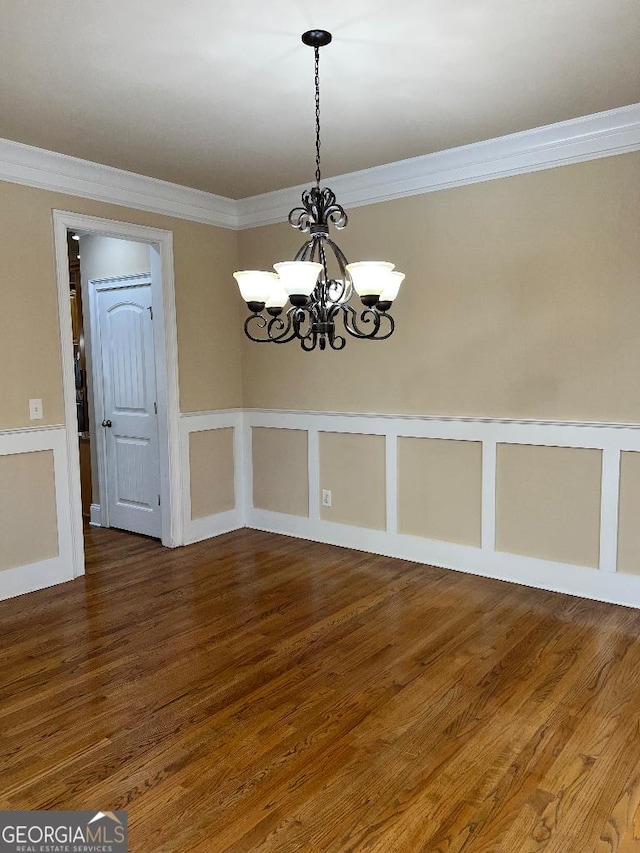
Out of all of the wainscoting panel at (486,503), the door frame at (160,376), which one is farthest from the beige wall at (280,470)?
the door frame at (160,376)

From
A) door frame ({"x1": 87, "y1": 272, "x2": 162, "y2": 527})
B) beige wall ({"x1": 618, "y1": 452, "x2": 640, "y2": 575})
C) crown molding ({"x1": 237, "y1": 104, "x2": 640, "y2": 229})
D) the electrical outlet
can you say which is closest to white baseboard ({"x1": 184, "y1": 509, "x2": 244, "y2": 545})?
door frame ({"x1": 87, "y1": 272, "x2": 162, "y2": 527})

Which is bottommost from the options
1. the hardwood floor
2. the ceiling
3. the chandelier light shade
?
the hardwood floor

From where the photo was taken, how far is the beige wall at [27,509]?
12.1 ft

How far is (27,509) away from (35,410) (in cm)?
60

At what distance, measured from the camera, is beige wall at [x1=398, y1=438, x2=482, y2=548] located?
3.96 meters

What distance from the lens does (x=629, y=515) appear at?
3.40 metres

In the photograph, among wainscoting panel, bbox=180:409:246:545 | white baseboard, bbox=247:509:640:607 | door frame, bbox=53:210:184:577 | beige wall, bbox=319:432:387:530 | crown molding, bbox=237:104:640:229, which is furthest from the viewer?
wainscoting panel, bbox=180:409:246:545

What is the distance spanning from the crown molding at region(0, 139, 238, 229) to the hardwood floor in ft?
8.08

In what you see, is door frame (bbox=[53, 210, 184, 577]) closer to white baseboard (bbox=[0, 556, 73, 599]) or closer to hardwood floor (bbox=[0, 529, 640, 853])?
white baseboard (bbox=[0, 556, 73, 599])

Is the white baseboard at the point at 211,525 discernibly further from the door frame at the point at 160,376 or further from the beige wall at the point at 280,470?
the beige wall at the point at 280,470

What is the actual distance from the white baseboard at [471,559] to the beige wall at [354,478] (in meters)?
0.09

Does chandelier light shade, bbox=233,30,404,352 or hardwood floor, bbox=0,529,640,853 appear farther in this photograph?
chandelier light shade, bbox=233,30,404,352

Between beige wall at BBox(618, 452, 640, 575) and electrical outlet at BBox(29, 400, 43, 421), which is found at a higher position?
electrical outlet at BBox(29, 400, 43, 421)

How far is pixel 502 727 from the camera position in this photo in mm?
2342
